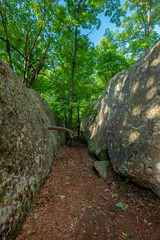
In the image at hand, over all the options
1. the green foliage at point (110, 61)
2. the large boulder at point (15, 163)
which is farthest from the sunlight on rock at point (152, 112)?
the green foliage at point (110, 61)

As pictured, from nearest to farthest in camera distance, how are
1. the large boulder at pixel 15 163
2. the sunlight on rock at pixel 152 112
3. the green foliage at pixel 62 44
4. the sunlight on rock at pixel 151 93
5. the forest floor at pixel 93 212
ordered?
the large boulder at pixel 15 163 → the forest floor at pixel 93 212 → the sunlight on rock at pixel 152 112 → the sunlight on rock at pixel 151 93 → the green foliage at pixel 62 44

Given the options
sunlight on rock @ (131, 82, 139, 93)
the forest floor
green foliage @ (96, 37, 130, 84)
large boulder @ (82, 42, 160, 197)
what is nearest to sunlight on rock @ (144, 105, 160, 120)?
large boulder @ (82, 42, 160, 197)

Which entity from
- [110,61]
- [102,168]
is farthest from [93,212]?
[110,61]

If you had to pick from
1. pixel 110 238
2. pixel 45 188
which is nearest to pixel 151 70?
pixel 110 238

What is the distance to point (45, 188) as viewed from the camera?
10.3 feet

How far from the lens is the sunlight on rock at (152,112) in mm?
2952

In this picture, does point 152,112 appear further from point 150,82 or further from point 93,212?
point 93,212

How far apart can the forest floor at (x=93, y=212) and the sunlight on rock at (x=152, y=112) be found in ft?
7.13

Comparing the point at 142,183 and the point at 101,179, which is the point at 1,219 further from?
the point at 142,183

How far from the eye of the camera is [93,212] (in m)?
2.57

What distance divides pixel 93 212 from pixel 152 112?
3276 millimetres

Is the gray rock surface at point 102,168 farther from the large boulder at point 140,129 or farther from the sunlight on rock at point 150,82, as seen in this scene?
the sunlight on rock at point 150,82

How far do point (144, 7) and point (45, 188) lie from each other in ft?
65.4

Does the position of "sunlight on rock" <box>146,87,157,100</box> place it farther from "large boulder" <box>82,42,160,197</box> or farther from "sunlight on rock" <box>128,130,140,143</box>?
"sunlight on rock" <box>128,130,140,143</box>
